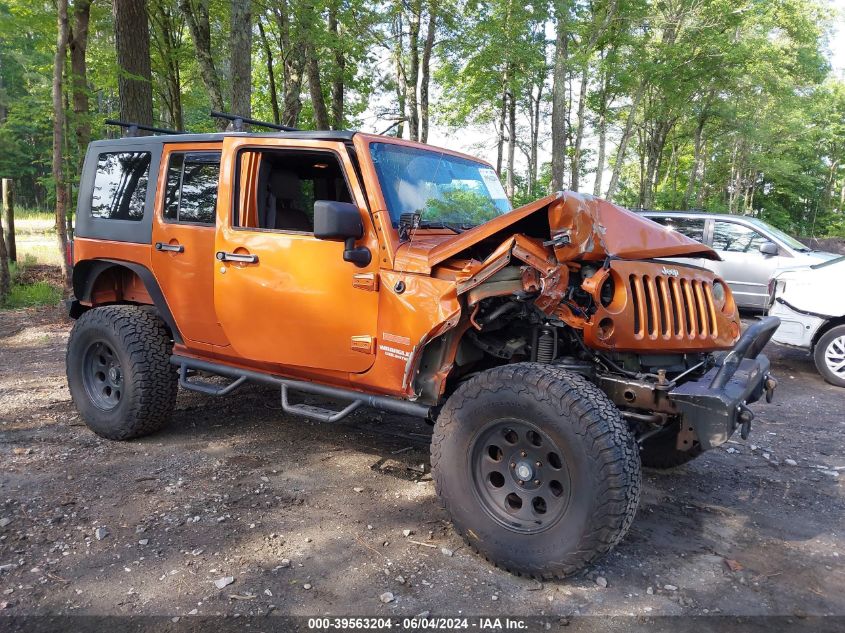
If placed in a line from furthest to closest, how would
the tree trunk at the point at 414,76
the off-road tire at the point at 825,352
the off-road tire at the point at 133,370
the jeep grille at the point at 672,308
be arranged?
1. the tree trunk at the point at 414,76
2. the off-road tire at the point at 825,352
3. the off-road tire at the point at 133,370
4. the jeep grille at the point at 672,308

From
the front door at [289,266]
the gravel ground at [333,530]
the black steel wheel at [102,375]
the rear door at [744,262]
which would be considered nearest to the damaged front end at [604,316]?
the front door at [289,266]

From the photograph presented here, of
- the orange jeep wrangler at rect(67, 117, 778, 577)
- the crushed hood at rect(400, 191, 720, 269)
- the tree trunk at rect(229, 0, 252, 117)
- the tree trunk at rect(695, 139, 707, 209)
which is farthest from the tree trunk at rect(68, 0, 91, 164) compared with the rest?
the tree trunk at rect(695, 139, 707, 209)

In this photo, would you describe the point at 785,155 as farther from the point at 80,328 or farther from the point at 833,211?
the point at 80,328

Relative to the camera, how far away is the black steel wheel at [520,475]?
279cm

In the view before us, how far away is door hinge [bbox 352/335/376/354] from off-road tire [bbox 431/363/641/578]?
23.6 inches

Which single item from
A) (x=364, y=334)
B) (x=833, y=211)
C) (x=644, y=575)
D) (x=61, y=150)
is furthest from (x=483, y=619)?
(x=833, y=211)

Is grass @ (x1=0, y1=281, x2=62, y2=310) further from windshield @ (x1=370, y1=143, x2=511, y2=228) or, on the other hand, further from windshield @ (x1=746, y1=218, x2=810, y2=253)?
windshield @ (x1=746, y1=218, x2=810, y2=253)

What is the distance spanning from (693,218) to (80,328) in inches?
373

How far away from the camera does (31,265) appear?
1309 centimetres

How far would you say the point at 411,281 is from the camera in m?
3.19

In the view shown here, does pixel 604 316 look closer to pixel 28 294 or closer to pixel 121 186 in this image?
pixel 121 186

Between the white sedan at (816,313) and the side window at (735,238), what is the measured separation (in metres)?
2.87

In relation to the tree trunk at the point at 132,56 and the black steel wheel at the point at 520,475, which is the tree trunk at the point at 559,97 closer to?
the tree trunk at the point at 132,56

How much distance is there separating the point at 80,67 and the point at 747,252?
12227mm
